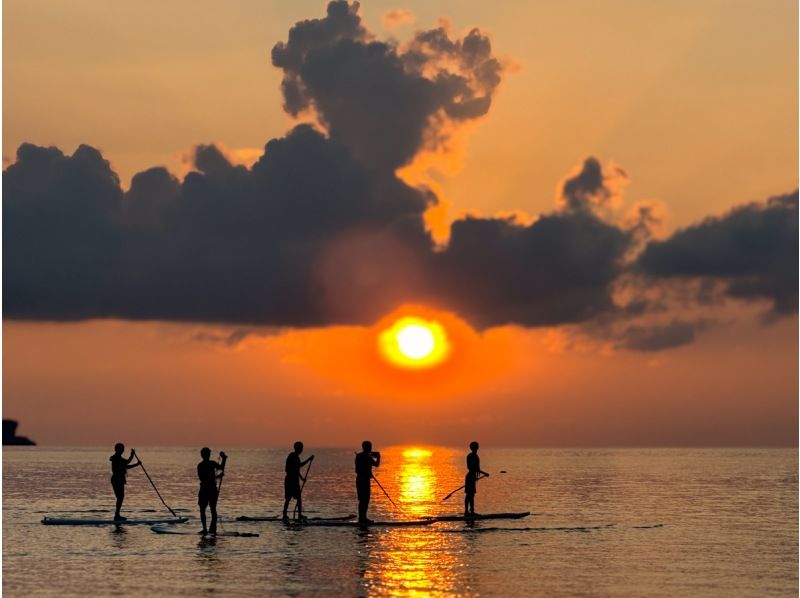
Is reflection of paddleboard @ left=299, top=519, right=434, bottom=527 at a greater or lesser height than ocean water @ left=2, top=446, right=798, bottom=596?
greater

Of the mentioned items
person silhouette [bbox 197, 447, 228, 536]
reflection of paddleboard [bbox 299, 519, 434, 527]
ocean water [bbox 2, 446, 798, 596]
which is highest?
person silhouette [bbox 197, 447, 228, 536]

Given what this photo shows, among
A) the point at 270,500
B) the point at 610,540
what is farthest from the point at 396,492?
the point at 610,540

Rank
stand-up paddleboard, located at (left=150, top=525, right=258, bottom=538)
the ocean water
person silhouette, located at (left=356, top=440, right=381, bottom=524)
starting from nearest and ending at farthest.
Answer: the ocean water < stand-up paddleboard, located at (left=150, top=525, right=258, bottom=538) < person silhouette, located at (left=356, top=440, right=381, bottom=524)

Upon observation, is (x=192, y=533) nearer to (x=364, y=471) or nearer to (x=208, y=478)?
(x=208, y=478)

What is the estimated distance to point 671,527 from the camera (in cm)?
5125

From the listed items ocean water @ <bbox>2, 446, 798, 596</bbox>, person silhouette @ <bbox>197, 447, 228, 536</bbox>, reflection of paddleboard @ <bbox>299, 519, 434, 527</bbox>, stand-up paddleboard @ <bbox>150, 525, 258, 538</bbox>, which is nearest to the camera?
ocean water @ <bbox>2, 446, 798, 596</bbox>

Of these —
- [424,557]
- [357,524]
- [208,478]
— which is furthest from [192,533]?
[424,557]

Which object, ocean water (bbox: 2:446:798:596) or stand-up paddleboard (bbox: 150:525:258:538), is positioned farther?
stand-up paddleboard (bbox: 150:525:258:538)

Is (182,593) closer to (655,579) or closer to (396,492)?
(655,579)

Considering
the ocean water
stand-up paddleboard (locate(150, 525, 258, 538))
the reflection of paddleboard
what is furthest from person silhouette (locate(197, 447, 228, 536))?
the reflection of paddleboard

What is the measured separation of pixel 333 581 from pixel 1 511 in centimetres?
3143

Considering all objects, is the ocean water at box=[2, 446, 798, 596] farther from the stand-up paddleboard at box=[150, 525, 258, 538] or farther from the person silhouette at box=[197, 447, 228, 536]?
the person silhouette at box=[197, 447, 228, 536]

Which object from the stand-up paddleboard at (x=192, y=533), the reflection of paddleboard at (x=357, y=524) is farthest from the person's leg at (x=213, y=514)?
the reflection of paddleboard at (x=357, y=524)

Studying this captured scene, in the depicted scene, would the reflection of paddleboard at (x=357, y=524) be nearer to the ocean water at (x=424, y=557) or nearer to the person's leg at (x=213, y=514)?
the ocean water at (x=424, y=557)
